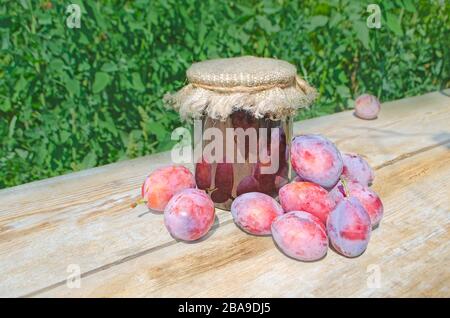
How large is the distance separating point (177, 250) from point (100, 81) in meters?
1.13

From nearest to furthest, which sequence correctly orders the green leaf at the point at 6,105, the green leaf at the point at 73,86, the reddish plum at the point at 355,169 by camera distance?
the reddish plum at the point at 355,169 < the green leaf at the point at 73,86 < the green leaf at the point at 6,105

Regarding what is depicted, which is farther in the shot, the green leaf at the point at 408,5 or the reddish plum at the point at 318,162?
the green leaf at the point at 408,5

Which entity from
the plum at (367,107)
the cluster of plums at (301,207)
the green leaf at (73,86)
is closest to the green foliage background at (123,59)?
the green leaf at (73,86)

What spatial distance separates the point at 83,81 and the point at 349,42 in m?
1.40

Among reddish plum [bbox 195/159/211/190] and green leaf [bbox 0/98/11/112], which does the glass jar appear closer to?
reddish plum [bbox 195/159/211/190]

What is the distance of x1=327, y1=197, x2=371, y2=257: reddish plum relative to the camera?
1.11m

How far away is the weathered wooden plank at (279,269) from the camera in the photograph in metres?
1.05

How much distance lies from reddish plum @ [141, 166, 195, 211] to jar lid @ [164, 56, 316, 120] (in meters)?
0.17

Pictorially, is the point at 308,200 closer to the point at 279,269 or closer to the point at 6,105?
the point at 279,269

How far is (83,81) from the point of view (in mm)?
2285

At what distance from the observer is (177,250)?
120 cm

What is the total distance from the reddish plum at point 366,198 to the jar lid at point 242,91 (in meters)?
0.23

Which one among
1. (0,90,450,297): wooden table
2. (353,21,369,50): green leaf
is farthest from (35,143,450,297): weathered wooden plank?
(353,21,369,50): green leaf

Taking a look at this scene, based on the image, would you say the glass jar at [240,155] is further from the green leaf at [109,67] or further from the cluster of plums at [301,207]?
the green leaf at [109,67]
